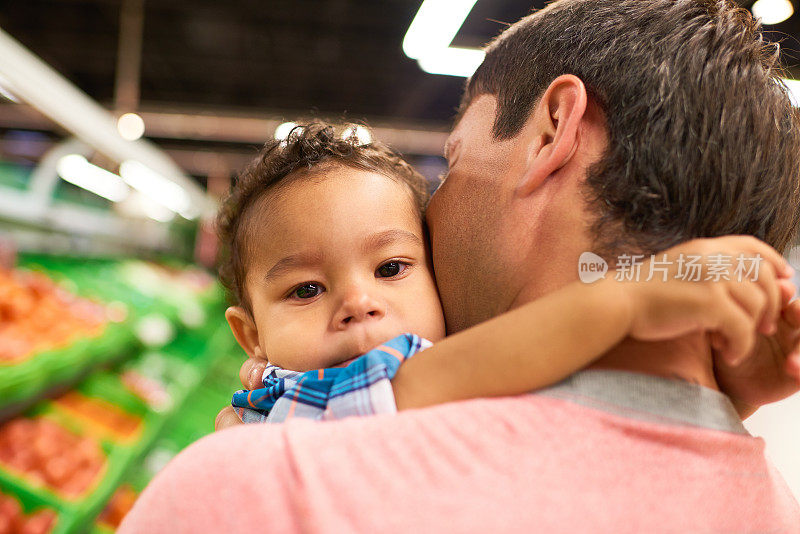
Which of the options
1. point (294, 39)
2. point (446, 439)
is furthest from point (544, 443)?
point (294, 39)

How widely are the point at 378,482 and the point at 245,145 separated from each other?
1400 centimetres

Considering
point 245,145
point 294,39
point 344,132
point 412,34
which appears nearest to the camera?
point 344,132

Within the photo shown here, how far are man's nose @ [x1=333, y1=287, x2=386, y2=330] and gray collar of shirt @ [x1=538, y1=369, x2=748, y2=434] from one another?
0.39m

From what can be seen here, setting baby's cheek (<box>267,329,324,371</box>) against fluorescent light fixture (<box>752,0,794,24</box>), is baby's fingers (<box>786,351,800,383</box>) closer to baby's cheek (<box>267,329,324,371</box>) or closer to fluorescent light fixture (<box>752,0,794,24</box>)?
baby's cheek (<box>267,329,324,371</box>)

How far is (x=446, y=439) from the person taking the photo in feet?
2.17

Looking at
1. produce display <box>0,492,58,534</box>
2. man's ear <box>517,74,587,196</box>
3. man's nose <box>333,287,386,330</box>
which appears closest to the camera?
man's ear <box>517,74,587,196</box>

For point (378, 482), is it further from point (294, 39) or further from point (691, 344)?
point (294, 39)

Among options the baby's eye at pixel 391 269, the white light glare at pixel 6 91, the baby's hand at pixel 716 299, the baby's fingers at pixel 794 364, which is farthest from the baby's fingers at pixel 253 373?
the white light glare at pixel 6 91

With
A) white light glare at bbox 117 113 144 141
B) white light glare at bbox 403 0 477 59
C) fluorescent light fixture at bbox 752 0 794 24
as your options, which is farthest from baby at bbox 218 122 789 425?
white light glare at bbox 117 113 144 141

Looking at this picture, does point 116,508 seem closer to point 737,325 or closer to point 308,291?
point 308,291

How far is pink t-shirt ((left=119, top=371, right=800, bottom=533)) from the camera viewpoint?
61cm

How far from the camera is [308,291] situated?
3.76ft

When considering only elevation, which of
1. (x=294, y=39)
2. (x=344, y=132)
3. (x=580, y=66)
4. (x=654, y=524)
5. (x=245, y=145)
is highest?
(x=245, y=145)

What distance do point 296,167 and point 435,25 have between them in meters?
1.12
